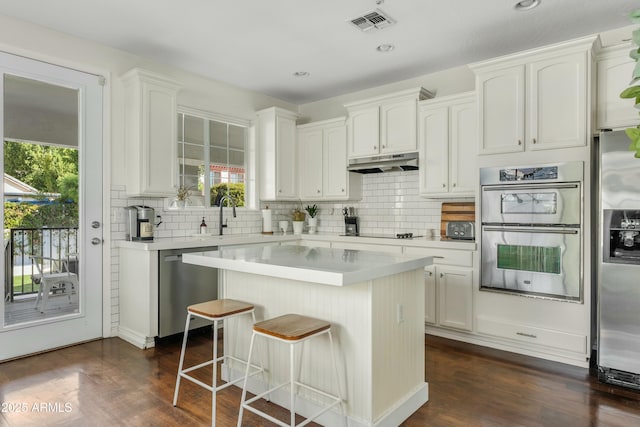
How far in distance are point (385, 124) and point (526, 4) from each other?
1.80 metres

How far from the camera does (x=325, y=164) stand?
5211mm

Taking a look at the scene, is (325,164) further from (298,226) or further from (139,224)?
(139,224)

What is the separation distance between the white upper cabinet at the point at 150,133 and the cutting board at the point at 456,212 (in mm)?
2835

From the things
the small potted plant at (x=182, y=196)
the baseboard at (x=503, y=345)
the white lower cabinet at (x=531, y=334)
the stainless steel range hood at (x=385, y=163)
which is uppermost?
the stainless steel range hood at (x=385, y=163)

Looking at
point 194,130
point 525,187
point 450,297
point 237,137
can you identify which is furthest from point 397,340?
point 237,137

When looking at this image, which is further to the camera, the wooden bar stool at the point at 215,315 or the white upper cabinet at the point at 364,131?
the white upper cabinet at the point at 364,131

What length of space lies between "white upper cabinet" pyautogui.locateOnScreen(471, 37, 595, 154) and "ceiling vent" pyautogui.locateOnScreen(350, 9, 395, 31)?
0.93 meters

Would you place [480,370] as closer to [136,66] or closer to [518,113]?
[518,113]

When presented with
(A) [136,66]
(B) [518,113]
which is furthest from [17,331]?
(B) [518,113]

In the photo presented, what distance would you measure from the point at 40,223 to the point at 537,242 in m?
4.26

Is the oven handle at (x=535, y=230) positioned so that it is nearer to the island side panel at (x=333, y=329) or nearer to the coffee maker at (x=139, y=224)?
the island side panel at (x=333, y=329)

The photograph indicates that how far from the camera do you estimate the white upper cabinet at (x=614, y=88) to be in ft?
10.5

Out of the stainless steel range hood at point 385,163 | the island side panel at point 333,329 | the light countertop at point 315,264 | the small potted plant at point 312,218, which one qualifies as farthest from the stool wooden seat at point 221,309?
the small potted plant at point 312,218

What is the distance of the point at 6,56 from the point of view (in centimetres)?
335
